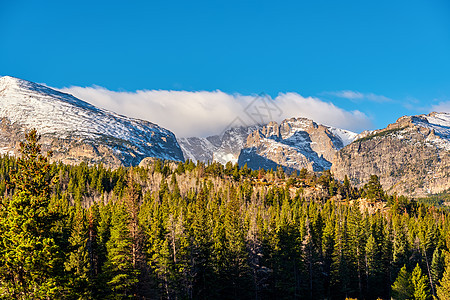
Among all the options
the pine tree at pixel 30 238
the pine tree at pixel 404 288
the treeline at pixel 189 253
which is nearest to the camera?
the pine tree at pixel 30 238

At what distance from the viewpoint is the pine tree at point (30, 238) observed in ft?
88.4

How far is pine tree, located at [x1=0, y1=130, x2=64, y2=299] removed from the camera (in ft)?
88.4

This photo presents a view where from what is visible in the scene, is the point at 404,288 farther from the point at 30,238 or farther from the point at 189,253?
the point at 30,238

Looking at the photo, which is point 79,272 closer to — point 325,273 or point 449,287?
point 449,287

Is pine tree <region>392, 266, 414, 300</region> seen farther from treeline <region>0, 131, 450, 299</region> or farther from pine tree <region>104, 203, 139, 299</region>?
pine tree <region>104, 203, 139, 299</region>

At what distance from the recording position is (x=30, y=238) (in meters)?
27.3

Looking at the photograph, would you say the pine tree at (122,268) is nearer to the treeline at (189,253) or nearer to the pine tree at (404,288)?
the treeline at (189,253)

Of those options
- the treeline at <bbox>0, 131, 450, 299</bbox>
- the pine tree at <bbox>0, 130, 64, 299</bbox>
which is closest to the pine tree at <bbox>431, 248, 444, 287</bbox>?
the treeline at <bbox>0, 131, 450, 299</bbox>

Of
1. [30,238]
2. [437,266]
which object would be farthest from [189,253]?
[437,266]

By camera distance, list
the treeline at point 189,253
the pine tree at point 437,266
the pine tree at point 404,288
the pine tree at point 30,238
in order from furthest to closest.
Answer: the pine tree at point 437,266 < the pine tree at point 404,288 < the treeline at point 189,253 < the pine tree at point 30,238

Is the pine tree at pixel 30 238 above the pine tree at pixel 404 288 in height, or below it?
above

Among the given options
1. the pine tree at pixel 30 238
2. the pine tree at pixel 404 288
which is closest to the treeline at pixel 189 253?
the pine tree at pixel 30 238

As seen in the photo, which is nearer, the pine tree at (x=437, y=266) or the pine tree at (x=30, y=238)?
the pine tree at (x=30, y=238)

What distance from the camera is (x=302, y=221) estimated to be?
94.4 m
